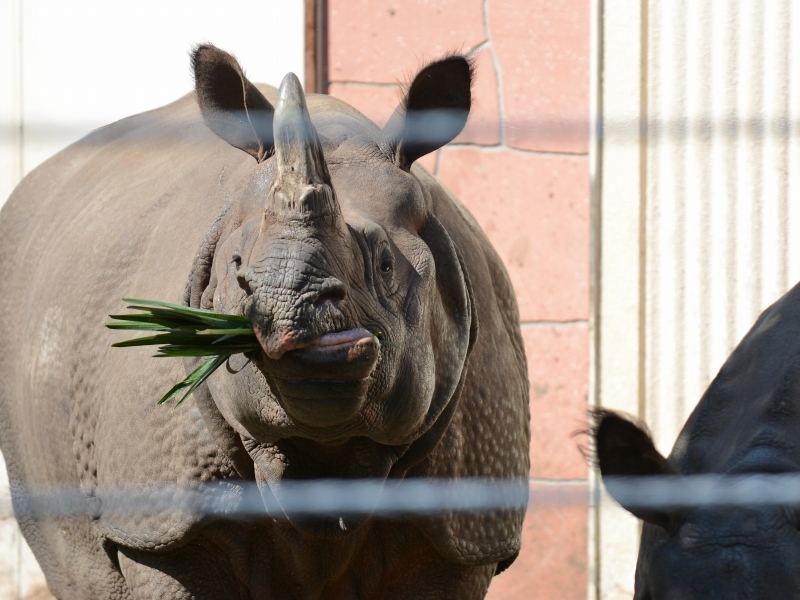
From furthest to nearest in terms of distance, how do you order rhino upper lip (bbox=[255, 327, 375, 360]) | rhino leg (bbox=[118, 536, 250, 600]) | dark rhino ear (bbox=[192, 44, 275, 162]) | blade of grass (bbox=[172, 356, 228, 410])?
rhino leg (bbox=[118, 536, 250, 600]), dark rhino ear (bbox=[192, 44, 275, 162]), blade of grass (bbox=[172, 356, 228, 410]), rhino upper lip (bbox=[255, 327, 375, 360])

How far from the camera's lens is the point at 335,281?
6.59 feet

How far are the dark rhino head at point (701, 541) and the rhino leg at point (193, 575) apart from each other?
0.83m

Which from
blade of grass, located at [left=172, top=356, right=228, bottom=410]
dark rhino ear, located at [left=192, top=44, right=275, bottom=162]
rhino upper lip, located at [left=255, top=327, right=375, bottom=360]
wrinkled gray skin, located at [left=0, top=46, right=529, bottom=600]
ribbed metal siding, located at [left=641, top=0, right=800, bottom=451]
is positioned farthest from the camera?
ribbed metal siding, located at [left=641, top=0, right=800, bottom=451]

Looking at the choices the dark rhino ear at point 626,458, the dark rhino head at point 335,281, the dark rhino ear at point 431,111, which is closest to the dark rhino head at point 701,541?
the dark rhino ear at point 626,458

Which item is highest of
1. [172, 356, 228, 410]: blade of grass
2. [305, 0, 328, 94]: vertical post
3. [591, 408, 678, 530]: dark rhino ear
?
[305, 0, 328, 94]: vertical post

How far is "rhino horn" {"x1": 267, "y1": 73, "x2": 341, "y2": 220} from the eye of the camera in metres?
2.05

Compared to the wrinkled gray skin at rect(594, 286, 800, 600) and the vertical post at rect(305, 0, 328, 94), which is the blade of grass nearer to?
the wrinkled gray skin at rect(594, 286, 800, 600)

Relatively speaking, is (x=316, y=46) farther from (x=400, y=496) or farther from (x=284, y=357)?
(x=284, y=357)

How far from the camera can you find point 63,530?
3.18 metres

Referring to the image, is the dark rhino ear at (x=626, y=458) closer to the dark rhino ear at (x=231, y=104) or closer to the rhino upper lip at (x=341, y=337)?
the rhino upper lip at (x=341, y=337)

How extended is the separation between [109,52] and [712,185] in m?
1.89

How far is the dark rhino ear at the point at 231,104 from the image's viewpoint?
96.6 inches

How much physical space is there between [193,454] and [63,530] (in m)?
0.74

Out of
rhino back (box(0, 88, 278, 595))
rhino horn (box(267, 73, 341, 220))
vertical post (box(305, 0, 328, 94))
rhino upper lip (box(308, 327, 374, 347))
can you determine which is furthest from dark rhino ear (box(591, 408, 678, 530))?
vertical post (box(305, 0, 328, 94))
